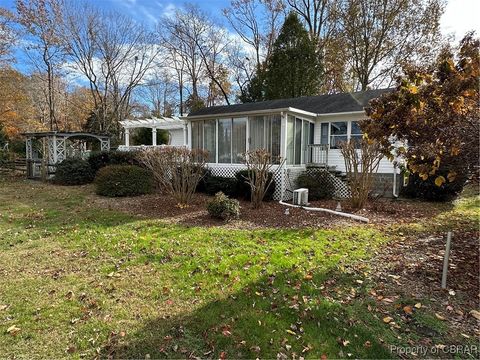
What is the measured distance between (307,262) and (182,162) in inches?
199

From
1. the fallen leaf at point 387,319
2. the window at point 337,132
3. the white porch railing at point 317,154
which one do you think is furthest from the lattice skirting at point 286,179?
the fallen leaf at point 387,319

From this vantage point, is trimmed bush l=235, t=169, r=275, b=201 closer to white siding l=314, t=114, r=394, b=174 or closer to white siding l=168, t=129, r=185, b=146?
white siding l=314, t=114, r=394, b=174

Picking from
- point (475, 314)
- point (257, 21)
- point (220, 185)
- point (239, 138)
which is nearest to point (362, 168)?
point (220, 185)

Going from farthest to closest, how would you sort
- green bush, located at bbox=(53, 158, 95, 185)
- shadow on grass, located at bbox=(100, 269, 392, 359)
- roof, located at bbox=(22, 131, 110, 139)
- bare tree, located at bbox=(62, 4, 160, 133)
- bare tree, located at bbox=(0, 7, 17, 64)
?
bare tree, located at bbox=(62, 4, 160, 133)
bare tree, located at bbox=(0, 7, 17, 64)
roof, located at bbox=(22, 131, 110, 139)
green bush, located at bbox=(53, 158, 95, 185)
shadow on grass, located at bbox=(100, 269, 392, 359)

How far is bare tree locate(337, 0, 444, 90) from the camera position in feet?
61.3

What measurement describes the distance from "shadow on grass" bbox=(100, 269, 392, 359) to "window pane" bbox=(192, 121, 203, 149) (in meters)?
9.93

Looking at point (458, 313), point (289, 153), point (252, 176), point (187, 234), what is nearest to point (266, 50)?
point (289, 153)

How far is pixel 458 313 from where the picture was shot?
315cm

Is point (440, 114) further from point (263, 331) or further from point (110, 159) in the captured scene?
point (110, 159)

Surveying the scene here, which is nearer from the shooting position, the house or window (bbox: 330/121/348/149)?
the house

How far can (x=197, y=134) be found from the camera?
511 inches

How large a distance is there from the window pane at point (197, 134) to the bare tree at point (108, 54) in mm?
14309

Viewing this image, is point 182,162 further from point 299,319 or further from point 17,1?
point 17,1

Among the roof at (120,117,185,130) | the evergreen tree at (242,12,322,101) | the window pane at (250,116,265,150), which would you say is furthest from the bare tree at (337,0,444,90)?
the roof at (120,117,185,130)
